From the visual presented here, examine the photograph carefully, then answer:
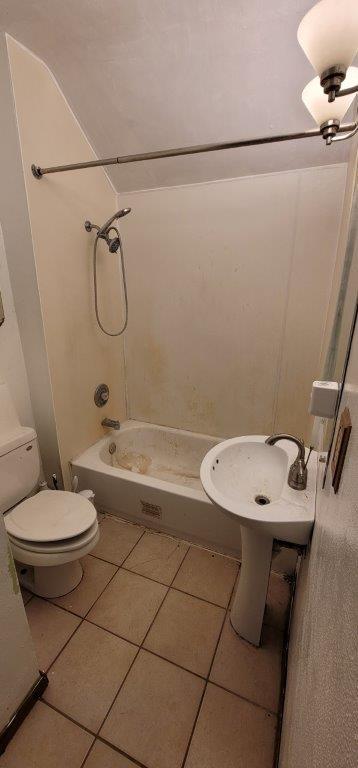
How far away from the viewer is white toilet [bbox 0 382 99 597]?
4.02 feet

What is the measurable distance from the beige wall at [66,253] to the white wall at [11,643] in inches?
34.1

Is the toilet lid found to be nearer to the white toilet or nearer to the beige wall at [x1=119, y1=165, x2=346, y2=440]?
the white toilet

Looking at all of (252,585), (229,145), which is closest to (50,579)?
(252,585)

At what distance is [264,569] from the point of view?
1.08 meters

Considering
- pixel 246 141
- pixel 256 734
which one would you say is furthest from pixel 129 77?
pixel 256 734

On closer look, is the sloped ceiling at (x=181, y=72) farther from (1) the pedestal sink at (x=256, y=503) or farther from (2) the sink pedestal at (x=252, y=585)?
(2) the sink pedestal at (x=252, y=585)

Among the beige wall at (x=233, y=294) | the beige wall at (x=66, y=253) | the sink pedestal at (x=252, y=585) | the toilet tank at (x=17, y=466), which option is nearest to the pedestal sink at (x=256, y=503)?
the sink pedestal at (x=252, y=585)

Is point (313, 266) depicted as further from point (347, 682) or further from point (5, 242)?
point (347, 682)

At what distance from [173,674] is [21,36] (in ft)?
8.23

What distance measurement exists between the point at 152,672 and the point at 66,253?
1.92 metres

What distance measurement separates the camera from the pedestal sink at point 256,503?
2.92ft

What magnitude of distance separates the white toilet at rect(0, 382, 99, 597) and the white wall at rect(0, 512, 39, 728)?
0.98 feet

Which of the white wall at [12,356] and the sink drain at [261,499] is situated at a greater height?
the white wall at [12,356]

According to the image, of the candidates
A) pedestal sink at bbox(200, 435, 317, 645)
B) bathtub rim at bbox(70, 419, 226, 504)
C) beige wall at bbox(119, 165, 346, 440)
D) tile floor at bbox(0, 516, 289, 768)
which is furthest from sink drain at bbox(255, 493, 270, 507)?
beige wall at bbox(119, 165, 346, 440)
